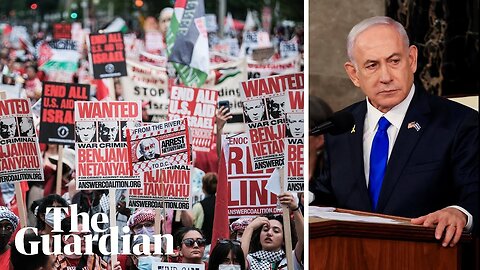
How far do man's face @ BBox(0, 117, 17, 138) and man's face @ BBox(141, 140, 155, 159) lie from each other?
681 millimetres

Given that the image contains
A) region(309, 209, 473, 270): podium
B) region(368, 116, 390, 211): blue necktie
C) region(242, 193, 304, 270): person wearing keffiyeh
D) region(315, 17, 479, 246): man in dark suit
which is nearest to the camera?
region(309, 209, 473, 270): podium

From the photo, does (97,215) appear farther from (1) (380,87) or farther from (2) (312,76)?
(1) (380,87)

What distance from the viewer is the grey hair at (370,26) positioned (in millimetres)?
4156

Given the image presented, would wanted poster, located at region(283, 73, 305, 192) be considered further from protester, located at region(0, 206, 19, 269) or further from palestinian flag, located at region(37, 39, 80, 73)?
protester, located at region(0, 206, 19, 269)

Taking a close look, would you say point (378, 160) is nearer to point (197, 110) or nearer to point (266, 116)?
point (266, 116)

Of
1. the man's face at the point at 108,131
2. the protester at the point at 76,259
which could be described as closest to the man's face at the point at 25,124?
the man's face at the point at 108,131

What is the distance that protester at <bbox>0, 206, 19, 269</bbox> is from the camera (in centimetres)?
446

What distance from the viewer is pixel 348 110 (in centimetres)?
423

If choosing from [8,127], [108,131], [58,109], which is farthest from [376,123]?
[8,127]

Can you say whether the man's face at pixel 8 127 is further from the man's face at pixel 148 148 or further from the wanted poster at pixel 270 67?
the wanted poster at pixel 270 67

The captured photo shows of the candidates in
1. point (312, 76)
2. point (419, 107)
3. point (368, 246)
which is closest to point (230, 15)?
point (312, 76)

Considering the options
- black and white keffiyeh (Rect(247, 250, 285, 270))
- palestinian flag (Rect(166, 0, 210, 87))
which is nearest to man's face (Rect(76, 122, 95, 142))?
palestinian flag (Rect(166, 0, 210, 87))

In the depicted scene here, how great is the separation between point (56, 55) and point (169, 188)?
92 cm

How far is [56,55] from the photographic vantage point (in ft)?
14.6
